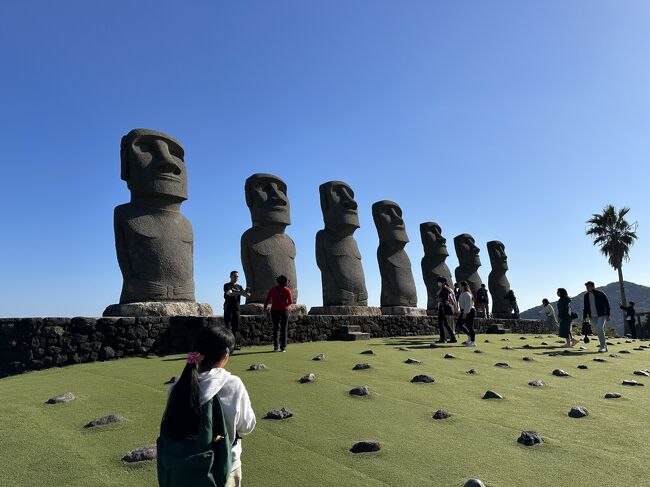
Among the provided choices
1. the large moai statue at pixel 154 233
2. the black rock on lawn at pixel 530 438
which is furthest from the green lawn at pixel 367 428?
the large moai statue at pixel 154 233

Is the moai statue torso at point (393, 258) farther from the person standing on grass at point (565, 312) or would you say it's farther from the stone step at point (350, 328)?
the person standing on grass at point (565, 312)

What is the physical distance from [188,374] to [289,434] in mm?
2580

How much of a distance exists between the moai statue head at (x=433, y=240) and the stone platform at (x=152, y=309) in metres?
13.6

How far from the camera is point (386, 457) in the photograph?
4344 millimetres

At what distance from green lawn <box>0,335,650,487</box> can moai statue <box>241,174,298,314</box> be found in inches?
259

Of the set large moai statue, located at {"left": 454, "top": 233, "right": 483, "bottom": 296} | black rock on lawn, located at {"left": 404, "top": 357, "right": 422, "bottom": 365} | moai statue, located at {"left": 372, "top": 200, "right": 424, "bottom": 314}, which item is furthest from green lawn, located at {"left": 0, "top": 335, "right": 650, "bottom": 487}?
large moai statue, located at {"left": 454, "top": 233, "right": 483, "bottom": 296}

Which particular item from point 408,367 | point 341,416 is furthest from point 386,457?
point 408,367

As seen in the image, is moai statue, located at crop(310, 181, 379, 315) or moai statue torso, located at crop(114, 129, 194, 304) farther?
moai statue, located at crop(310, 181, 379, 315)

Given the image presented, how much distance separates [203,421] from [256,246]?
1278cm

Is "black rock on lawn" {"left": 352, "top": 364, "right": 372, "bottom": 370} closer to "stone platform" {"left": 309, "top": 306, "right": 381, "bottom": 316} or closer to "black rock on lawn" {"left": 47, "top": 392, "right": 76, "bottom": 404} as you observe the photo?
"black rock on lawn" {"left": 47, "top": 392, "right": 76, "bottom": 404}

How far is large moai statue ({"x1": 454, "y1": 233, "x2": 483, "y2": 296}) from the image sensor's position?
25516 mm

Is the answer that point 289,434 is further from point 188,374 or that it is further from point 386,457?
point 188,374

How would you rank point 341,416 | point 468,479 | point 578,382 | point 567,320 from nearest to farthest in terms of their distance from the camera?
point 468,479 → point 341,416 → point 578,382 → point 567,320

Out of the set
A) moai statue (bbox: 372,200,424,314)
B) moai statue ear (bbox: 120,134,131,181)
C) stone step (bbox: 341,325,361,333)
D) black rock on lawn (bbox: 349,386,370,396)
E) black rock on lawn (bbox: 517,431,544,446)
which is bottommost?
black rock on lawn (bbox: 517,431,544,446)
